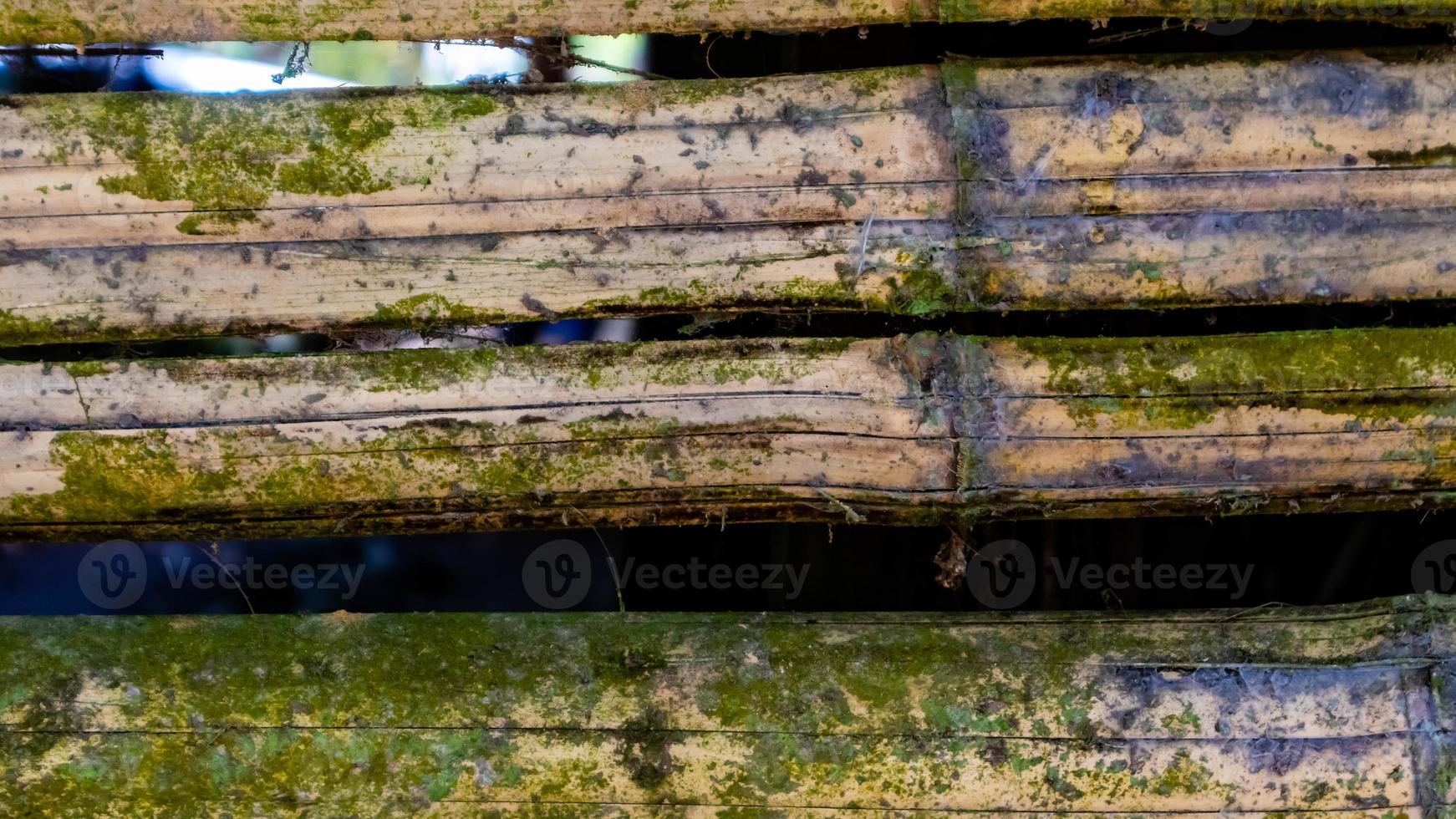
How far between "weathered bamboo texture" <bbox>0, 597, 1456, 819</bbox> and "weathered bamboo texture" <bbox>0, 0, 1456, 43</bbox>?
128 centimetres

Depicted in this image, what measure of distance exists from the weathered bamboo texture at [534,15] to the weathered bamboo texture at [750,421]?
679 millimetres

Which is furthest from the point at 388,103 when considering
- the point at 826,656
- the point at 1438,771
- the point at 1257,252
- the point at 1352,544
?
the point at 1352,544

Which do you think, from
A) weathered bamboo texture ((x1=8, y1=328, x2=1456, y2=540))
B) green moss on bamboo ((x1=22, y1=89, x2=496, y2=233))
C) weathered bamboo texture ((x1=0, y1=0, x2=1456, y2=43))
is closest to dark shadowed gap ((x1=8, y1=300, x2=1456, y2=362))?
weathered bamboo texture ((x1=8, y1=328, x2=1456, y2=540))

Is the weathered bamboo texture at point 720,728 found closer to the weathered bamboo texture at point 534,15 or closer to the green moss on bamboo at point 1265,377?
the green moss on bamboo at point 1265,377

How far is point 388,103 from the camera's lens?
2.06 metres

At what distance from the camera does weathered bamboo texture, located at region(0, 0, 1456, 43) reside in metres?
2.01

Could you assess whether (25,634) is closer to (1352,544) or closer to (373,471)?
(373,471)

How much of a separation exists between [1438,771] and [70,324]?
3.06 metres

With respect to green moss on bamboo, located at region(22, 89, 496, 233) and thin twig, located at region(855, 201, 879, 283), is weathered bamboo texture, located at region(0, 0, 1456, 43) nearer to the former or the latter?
green moss on bamboo, located at region(22, 89, 496, 233)

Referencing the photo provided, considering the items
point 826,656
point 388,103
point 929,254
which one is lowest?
point 826,656

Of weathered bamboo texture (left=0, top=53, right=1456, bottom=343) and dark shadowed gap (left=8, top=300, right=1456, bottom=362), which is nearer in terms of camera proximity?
weathered bamboo texture (left=0, top=53, right=1456, bottom=343)

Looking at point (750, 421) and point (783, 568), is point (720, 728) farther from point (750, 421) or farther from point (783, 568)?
point (783, 568)

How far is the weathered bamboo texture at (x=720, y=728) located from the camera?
6.60 ft

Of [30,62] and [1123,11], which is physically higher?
[30,62]
